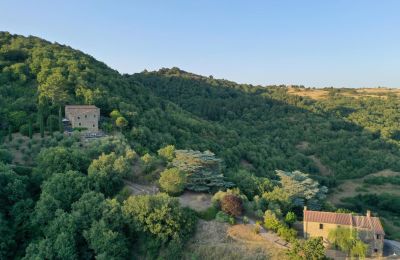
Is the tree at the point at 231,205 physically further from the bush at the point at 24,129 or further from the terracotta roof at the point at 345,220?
the bush at the point at 24,129

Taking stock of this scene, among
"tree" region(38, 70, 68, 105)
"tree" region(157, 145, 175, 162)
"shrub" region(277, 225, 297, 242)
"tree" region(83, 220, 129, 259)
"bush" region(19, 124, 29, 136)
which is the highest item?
"tree" region(38, 70, 68, 105)

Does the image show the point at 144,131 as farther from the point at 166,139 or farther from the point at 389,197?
the point at 389,197

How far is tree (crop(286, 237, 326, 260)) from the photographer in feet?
85.5

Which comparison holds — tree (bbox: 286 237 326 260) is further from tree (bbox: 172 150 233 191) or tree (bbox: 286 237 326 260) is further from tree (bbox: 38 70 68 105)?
tree (bbox: 38 70 68 105)

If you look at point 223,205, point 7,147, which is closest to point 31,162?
point 7,147

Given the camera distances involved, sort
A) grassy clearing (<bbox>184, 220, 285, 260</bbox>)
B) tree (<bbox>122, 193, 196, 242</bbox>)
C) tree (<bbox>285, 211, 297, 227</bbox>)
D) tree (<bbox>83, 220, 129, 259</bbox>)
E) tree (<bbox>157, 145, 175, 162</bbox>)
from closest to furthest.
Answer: tree (<bbox>83, 220, 129, 259</bbox>) < grassy clearing (<bbox>184, 220, 285, 260</bbox>) < tree (<bbox>122, 193, 196, 242</bbox>) < tree (<bbox>285, 211, 297, 227</bbox>) < tree (<bbox>157, 145, 175, 162</bbox>)

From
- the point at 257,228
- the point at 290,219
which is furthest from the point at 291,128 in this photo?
the point at 257,228

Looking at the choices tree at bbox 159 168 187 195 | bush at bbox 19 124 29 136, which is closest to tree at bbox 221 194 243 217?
tree at bbox 159 168 187 195

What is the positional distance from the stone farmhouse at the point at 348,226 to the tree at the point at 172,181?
10606 millimetres

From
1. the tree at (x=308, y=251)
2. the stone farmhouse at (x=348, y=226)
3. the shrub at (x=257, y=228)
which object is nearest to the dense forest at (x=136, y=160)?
the shrub at (x=257, y=228)

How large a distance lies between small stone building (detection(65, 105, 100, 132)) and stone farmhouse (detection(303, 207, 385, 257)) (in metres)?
27.3

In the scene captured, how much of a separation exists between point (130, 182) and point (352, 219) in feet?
63.6

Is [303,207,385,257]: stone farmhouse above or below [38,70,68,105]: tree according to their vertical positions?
below

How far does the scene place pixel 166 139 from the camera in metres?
51.6
